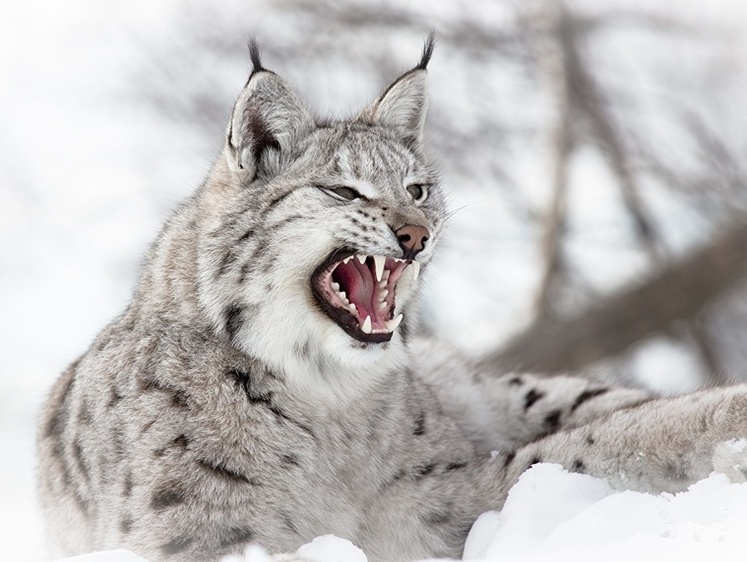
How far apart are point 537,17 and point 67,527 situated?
10.3 metres

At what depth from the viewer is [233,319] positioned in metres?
4.61

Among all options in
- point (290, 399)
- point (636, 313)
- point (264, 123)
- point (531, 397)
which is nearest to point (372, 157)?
point (264, 123)

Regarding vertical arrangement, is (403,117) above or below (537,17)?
below

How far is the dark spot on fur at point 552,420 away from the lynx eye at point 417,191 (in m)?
1.60

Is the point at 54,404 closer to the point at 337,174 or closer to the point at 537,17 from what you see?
the point at 337,174

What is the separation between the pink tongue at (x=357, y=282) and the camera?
4660 millimetres

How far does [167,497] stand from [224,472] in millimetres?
249

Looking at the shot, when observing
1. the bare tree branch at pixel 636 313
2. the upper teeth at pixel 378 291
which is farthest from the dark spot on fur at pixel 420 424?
the bare tree branch at pixel 636 313

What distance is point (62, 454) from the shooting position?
511 centimetres

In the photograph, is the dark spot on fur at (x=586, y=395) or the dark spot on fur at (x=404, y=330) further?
the dark spot on fur at (x=586, y=395)

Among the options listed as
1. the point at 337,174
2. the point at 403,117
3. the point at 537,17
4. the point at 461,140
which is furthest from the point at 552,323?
the point at 337,174

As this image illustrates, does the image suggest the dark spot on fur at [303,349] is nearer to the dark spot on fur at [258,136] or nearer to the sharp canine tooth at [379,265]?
the sharp canine tooth at [379,265]

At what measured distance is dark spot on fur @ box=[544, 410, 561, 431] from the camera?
5.88 meters

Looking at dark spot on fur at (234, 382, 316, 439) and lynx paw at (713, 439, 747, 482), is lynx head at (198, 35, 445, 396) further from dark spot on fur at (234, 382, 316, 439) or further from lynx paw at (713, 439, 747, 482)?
lynx paw at (713, 439, 747, 482)
